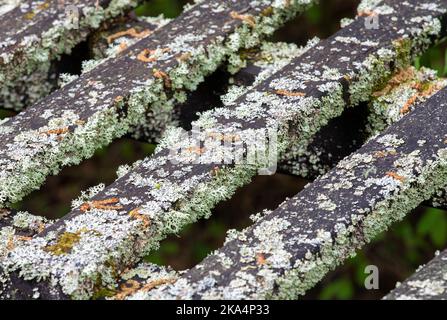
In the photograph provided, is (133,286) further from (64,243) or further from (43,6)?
(43,6)

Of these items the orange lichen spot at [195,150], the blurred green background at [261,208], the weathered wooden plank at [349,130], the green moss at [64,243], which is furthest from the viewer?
the blurred green background at [261,208]

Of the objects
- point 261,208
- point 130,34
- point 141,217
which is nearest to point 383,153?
point 141,217

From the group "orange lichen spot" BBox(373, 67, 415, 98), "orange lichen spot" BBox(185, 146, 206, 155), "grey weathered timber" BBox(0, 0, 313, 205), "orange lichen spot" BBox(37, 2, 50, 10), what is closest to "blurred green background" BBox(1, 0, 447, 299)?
"orange lichen spot" BBox(37, 2, 50, 10)

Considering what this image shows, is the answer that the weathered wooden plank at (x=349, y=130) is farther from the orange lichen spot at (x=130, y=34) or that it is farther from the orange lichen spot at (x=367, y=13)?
the orange lichen spot at (x=130, y=34)

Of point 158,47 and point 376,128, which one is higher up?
point 158,47

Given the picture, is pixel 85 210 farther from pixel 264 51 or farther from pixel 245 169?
pixel 264 51

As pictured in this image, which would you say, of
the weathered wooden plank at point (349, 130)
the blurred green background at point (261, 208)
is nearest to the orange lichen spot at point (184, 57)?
the weathered wooden plank at point (349, 130)
